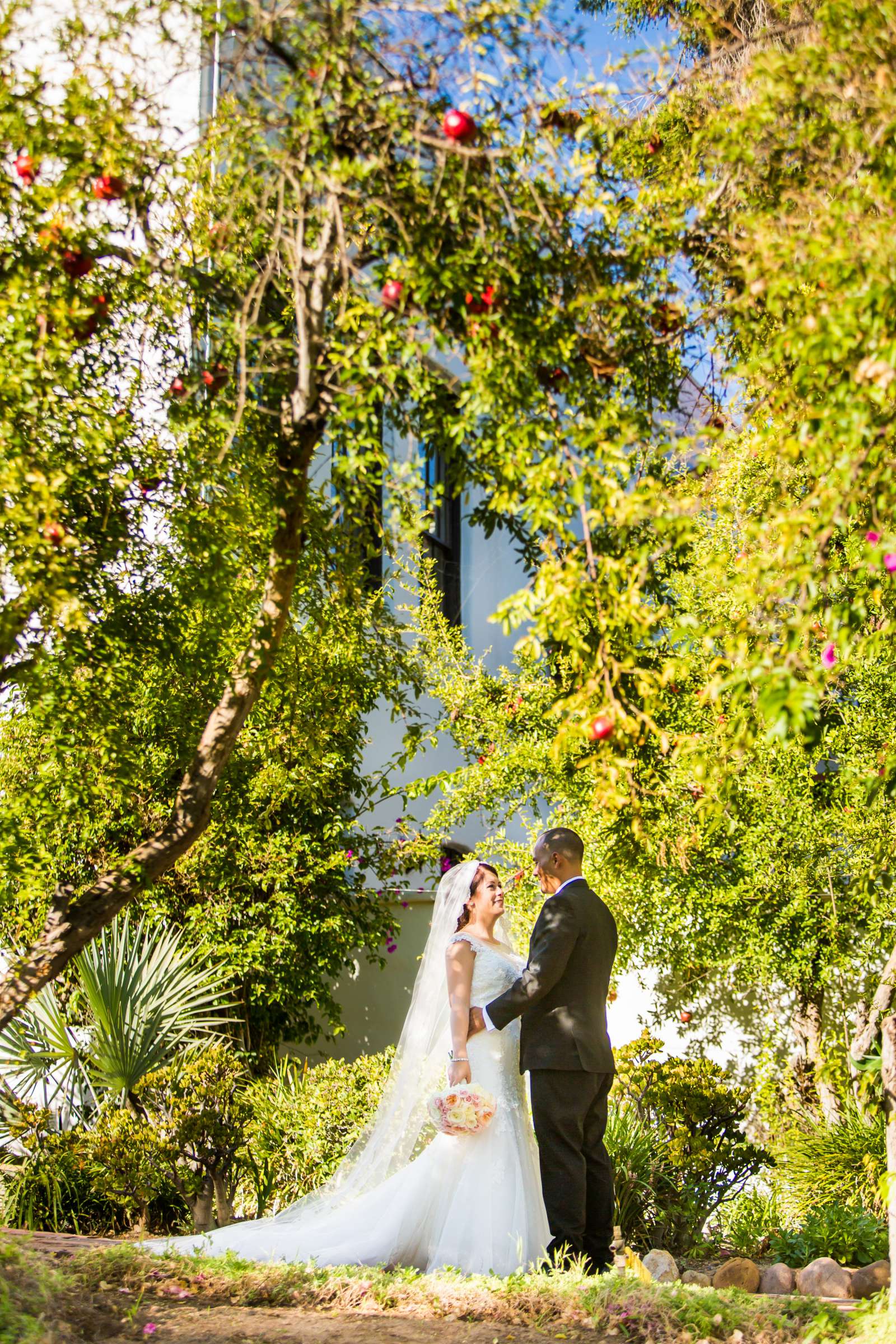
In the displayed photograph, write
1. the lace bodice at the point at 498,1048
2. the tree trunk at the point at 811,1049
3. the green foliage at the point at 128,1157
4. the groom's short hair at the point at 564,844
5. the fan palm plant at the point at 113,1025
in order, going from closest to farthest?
the lace bodice at the point at 498,1048 < the groom's short hair at the point at 564,844 < the green foliage at the point at 128,1157 < the fan palm plant at the point at 113,1025 < the tree trunk at the point at 811,1049

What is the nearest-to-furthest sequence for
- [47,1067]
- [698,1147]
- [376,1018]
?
[698,1147]
[47,1067]
[376,1018]

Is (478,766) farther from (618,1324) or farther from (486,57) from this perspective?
(486,57)

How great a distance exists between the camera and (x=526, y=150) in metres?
2.90

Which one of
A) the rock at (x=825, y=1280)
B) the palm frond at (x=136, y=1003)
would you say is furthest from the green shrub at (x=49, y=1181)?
the rock at (x=825, y=1280)

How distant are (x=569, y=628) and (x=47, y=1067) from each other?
18.0 ft

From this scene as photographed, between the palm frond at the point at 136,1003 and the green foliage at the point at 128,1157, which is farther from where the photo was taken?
the palm frond at the point at 136,1003

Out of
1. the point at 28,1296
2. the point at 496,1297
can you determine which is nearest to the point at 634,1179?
the point at 496,1297

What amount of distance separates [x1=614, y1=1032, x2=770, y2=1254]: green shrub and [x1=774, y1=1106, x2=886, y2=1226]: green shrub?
0.82ft

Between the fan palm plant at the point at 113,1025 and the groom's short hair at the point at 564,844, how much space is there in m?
2.30

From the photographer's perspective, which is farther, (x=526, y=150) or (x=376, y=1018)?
(x=376, y=1018)

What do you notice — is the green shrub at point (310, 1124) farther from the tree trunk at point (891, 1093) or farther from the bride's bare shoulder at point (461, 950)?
the tree trunk at point (891, 1093)

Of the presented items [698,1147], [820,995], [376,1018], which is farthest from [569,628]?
[376,1018]

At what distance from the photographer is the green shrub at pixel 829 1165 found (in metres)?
6.14

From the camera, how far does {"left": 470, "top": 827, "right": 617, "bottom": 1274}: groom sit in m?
4.66
